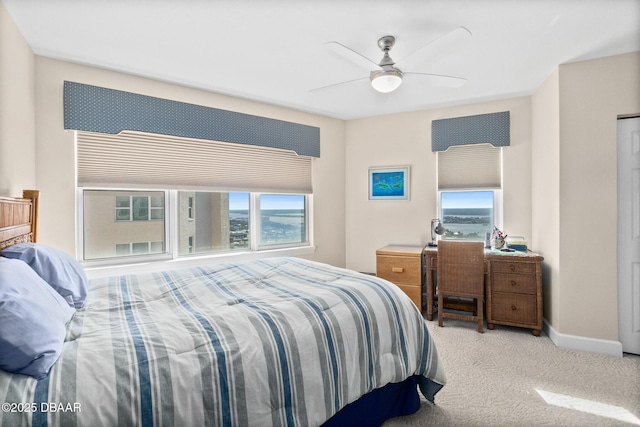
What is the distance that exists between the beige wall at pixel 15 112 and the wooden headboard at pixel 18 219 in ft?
0.34

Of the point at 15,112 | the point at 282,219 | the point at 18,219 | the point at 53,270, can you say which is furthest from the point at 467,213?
the point at 15,112

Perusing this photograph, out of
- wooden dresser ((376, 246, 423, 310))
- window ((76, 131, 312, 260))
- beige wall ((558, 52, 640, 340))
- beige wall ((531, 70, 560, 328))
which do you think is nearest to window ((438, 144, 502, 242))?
beige wall ((531, 70, 560, 328))

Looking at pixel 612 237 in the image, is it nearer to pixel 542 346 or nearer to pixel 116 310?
pixel 542 346

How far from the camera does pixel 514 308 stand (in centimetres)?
312

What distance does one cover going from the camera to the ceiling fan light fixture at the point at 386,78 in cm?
225

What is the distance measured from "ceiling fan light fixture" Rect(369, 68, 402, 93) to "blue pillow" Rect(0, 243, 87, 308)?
2177mm

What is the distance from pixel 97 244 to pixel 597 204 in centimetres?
428

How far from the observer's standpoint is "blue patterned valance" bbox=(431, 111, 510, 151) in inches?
143

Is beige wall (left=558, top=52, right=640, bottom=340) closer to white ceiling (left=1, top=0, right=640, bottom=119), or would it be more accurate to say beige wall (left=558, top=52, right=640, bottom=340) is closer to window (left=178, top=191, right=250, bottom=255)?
white ceiling (left=1, top=0, right=640, bottom=119)

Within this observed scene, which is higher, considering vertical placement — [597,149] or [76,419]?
[597,149]

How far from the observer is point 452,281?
127 inches

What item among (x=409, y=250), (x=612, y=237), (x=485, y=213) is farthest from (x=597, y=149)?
(x=409, y=250)

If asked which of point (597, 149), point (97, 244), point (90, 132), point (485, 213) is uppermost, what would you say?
point (90, 132)

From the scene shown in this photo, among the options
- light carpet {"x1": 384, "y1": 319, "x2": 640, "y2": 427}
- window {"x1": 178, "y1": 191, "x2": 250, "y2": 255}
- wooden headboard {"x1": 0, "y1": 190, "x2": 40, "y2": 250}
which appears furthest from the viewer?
window {"x1": 178, "y1": 191, "x2": 250, "y2": 255}
